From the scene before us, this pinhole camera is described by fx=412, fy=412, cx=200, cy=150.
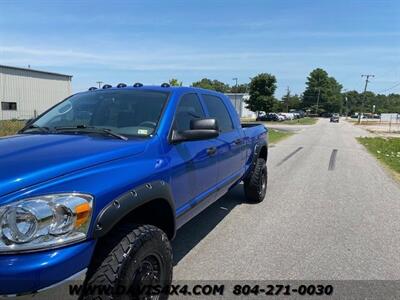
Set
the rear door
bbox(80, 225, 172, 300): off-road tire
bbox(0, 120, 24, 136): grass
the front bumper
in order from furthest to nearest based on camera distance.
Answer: bbox(0, 120, 24, 136): grass < the rear door < bbox(80, 225, 172, 300): off-road tire < the front bumper

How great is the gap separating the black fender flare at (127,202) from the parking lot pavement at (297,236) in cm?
126

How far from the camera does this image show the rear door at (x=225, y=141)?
5059 millimetres

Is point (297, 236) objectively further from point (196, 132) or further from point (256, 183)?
point (196, 132)

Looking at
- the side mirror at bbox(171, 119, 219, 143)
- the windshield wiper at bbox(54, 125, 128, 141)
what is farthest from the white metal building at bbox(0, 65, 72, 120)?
the side mirror at bbox(171, 119, 219, 143)

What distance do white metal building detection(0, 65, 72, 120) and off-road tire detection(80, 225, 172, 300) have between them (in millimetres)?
36139

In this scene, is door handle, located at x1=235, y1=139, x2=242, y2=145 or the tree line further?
the tree line

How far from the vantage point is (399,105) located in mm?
173500

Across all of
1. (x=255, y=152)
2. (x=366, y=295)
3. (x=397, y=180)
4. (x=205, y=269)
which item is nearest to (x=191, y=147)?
(x=205, y=269)

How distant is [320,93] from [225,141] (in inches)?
5731

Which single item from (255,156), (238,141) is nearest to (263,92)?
(255,156)

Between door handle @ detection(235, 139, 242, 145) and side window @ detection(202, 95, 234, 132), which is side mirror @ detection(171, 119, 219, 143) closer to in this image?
side window @ detection(202, 95, 234, 132)

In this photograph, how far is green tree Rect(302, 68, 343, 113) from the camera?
142875mm

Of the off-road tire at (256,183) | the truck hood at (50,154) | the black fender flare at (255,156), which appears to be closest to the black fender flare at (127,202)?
the truck hood at (50,154)

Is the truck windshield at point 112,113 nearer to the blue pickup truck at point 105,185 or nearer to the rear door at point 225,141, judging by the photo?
the blue pickup truck at point 105,185
